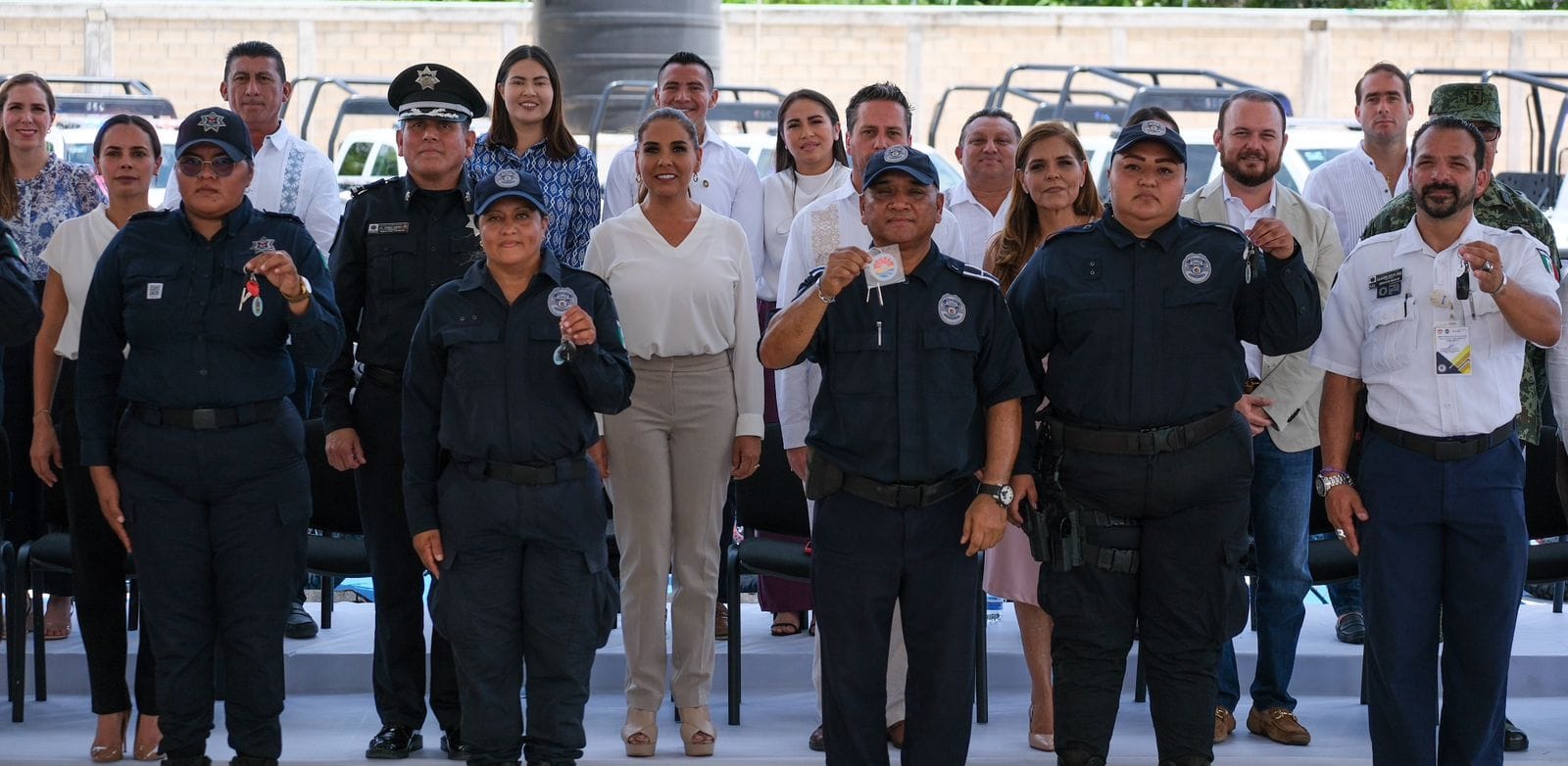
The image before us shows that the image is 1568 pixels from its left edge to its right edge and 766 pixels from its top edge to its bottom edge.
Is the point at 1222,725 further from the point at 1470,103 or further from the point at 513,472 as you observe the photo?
the point at 513,472

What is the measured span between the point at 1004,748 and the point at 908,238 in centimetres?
155

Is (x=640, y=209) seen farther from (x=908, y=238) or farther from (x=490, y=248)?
(x=908, y=238)

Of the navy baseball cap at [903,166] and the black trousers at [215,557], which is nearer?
the navy baseball cap at [903,166]

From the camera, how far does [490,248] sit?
13.8ft

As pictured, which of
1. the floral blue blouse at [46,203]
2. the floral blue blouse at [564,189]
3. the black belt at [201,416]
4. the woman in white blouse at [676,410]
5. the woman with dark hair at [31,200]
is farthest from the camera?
the floral blue blouse at [46,203]

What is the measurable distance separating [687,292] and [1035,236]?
960mm

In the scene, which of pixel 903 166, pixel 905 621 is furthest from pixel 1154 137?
pixel 905 621

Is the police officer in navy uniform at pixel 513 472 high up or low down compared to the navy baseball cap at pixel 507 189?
down

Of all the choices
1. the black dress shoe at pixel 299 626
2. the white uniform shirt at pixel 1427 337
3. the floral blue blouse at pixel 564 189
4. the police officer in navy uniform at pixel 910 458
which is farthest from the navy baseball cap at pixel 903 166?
the black dress shoe at pixel 299 626

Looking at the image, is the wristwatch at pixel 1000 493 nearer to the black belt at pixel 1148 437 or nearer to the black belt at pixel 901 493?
the black belt at pixel 901 493

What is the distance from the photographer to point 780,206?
18.2ft

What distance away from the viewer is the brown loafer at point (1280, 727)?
15.9 ft

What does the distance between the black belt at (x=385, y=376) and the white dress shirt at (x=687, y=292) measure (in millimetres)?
578

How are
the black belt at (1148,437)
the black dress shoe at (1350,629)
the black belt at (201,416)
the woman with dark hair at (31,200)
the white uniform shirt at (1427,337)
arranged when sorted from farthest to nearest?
1. the black dress shoe at (1350,629)
2. the woman with dark hair at (31,200)
3. the black belt at (201,416)
4. the white uniform shirt at (1427,337)
5. the black belt at (1148,437)
